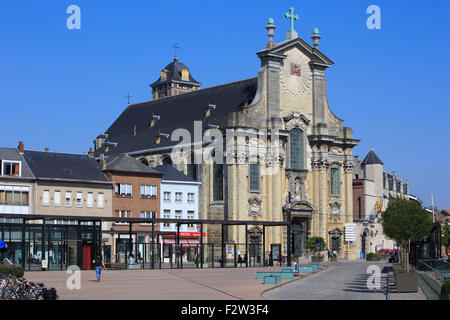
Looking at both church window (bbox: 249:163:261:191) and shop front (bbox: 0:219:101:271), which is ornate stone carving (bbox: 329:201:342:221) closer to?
church window (bbox: 249:163:261:191)

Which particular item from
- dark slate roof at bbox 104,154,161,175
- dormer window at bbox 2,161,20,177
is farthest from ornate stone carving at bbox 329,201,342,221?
dormer window at bbox 2,161,20,177

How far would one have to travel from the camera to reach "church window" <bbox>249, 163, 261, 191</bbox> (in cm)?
8788

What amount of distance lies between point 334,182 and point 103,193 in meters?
28.8

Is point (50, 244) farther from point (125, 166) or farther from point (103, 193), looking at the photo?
point (125, 166)

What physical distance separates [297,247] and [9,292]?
223 ft

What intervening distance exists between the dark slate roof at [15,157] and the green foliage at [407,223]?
118ft

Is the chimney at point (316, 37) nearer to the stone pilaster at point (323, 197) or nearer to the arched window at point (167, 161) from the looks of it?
the stone pilaster at point (323, 197)

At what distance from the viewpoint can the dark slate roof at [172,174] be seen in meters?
88.6

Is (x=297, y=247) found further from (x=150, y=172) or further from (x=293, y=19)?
(x=293, y=19)

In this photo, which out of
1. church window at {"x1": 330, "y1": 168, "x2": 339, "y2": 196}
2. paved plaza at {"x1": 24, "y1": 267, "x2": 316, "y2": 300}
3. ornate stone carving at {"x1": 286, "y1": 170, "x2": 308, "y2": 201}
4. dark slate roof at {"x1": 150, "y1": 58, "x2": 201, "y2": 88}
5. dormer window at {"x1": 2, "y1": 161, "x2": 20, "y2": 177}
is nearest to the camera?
paved plaza at {"x1": 24, "y1": 267, "x2": 316, "y2": 300}

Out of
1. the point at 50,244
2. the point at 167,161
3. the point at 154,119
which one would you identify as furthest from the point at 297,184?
the point at 50,244

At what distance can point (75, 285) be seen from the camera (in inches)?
1545

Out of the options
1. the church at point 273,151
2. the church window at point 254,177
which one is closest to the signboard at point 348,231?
the church at point 273,151

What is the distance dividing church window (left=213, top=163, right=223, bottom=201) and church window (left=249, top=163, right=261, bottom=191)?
3.29 m
